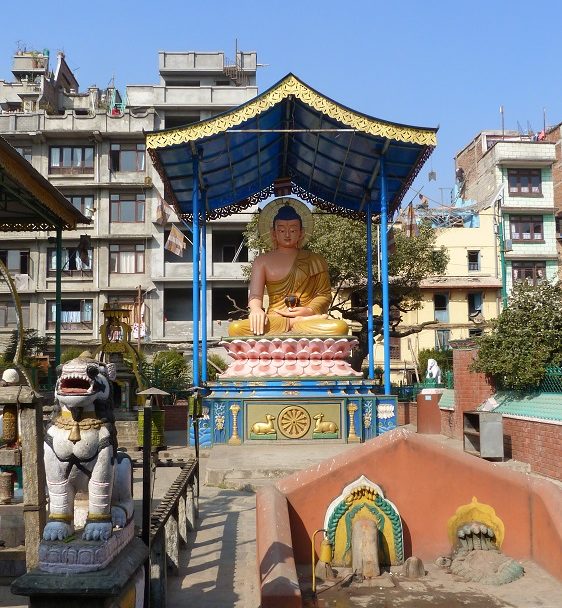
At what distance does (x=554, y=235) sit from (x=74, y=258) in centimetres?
2320

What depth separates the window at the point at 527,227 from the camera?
112ft

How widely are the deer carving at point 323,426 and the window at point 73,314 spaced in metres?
20.6

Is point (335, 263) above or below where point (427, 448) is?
above

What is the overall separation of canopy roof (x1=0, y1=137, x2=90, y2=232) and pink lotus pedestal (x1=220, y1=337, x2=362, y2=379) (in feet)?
18.7

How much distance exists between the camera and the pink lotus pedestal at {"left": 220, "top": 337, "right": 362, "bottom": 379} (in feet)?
43.3

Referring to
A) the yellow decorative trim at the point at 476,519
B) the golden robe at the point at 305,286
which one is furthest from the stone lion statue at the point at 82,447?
the golden robe at the point at 305,286

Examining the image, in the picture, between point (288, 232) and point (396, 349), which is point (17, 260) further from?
point (288, 232)

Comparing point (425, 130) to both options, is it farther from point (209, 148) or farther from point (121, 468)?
point (121, 468)

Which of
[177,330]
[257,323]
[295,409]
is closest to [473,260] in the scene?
[177,330]

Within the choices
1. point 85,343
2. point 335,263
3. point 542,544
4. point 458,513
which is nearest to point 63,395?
point 458,513

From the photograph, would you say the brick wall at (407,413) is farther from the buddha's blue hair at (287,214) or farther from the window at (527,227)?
the window at (527,227)

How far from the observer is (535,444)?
11031 millimetres

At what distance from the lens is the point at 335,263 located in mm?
22656

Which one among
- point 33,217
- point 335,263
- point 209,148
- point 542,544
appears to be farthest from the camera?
point 335,263
